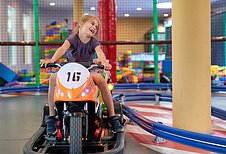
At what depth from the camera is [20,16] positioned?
40.7 feet

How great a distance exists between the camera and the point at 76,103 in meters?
2.11

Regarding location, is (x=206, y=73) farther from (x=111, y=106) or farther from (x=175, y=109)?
(x=111, y=106)

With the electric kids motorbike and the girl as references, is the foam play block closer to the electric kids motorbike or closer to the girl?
the girl

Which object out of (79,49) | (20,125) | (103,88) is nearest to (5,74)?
(20,125)

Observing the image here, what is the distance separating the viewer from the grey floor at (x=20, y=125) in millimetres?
2613

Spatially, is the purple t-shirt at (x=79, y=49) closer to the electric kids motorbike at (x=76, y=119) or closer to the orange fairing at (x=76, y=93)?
the electric kids motorbike at (x=76, y=119)

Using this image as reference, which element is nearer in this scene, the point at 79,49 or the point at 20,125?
the point at 79,49

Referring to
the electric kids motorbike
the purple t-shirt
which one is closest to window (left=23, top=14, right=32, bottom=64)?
the purple t-shirt

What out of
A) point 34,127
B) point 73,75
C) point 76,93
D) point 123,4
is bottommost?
point 34,127

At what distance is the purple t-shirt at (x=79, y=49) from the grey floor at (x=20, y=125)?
799mm

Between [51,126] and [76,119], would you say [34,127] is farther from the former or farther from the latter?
[76,119]

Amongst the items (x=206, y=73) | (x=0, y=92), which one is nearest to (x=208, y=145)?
(x=206, y=73)

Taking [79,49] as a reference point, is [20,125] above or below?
below

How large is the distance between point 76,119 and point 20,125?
1.75 meters
